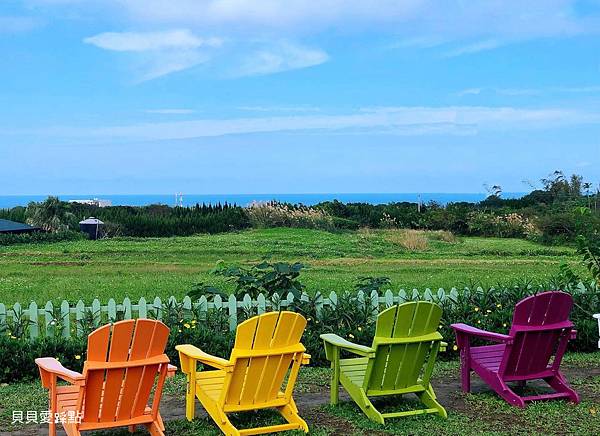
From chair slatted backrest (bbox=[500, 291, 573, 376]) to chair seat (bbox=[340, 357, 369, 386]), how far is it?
112cm

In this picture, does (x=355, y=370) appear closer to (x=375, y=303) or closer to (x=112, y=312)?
(x=375, y=303)

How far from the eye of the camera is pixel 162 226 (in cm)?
2967

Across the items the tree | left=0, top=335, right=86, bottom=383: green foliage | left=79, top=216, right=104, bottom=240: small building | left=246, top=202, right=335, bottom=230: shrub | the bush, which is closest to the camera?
left=0, top=335, right=86, bottom=383: green foliage

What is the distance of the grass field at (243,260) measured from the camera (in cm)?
1348

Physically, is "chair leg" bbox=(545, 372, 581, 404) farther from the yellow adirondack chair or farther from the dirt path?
the yellow adirondack chair

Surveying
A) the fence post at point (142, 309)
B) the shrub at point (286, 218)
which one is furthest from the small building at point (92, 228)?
the fence post at point (142, 309)

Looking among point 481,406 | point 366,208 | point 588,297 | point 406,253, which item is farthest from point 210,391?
point 366,208

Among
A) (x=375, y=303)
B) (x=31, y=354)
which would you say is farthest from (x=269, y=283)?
(x=31, y=354)

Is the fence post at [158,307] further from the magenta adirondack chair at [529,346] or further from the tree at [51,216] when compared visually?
the tree at [51,216]

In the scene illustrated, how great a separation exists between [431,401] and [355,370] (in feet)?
2.10

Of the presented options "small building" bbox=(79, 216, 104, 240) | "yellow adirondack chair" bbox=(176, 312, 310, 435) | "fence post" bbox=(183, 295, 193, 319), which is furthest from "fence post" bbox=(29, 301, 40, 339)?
"small building" bbox=(79, 216, 104, 240)

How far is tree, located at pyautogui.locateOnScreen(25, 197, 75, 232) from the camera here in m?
29.3

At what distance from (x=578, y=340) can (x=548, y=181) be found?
31.7 meters

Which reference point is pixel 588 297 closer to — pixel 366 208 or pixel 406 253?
pixel 406 253
